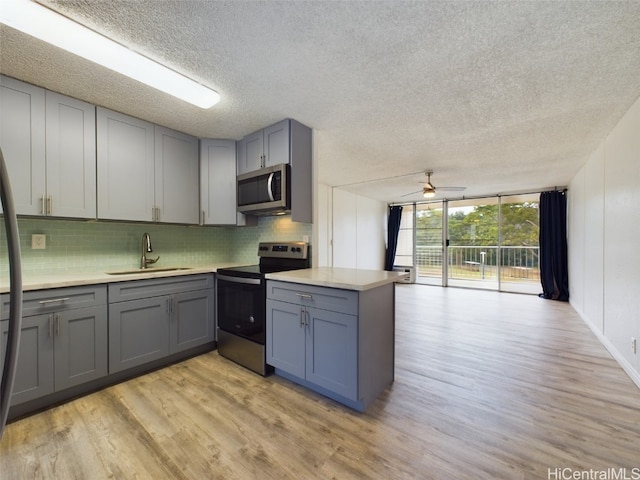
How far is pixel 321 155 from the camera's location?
12.2 feet

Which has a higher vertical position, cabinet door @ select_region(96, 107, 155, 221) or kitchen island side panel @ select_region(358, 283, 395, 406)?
cabinet door @ select_region(96, 107, 155, 221)

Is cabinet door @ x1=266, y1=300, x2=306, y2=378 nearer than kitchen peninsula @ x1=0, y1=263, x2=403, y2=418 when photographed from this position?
No

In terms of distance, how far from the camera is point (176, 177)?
9.46ft

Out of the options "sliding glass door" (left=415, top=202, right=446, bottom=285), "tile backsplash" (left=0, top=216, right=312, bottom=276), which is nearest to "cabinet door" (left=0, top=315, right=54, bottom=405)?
"tile backsplash" (left=0, top=216, right=312, bottom=276)

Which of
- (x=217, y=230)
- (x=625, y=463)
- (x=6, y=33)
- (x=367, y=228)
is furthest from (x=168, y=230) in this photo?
(x=367, y=228)

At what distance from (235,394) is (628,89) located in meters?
3.82

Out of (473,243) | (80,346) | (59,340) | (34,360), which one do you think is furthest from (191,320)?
(473,243)

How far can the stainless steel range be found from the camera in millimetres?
2420

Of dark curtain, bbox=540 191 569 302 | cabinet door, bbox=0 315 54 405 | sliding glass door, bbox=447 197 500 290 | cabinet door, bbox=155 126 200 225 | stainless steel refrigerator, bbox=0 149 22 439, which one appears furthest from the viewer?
sliding glass door, bbox=447 197 500 290

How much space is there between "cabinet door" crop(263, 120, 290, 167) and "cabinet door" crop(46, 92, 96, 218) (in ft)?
4.80

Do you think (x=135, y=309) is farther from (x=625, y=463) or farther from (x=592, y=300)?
(x=592, y=300)

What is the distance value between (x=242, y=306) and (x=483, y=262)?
21.0 feet

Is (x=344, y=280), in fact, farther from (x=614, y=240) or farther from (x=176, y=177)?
(x=614, y=240)

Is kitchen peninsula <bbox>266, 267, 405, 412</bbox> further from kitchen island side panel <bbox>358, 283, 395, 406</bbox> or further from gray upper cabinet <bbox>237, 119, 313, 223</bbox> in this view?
gray upper cabinet <bbox>237, 119, 313, 223</bbox>
